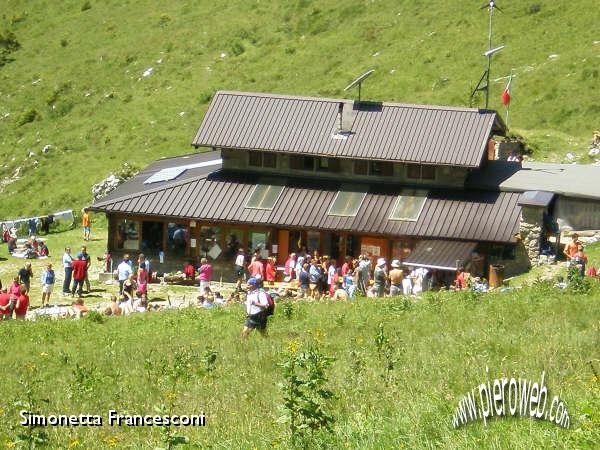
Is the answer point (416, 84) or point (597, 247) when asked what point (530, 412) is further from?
point (416, 84)

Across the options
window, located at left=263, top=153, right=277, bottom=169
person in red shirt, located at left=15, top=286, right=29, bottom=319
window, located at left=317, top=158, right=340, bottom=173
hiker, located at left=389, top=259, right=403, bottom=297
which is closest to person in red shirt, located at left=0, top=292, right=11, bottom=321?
person in red shirt, located at left=15, top=286, right=29, bottom=319

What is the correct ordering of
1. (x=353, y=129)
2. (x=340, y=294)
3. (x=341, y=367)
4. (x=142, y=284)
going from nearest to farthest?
(x=341, y=367)
(x=340, y=294)
(x=142, y=284)
(x=353, y=129)

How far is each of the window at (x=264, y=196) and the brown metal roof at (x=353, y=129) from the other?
1.54 m

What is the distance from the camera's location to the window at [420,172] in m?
41.3

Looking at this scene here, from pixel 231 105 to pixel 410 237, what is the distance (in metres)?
10.2

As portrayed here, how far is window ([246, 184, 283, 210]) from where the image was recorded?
40872 mm

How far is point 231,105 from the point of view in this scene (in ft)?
146

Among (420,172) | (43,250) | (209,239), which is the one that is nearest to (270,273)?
(209,239)

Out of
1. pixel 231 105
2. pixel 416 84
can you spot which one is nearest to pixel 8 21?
pixel 416 84

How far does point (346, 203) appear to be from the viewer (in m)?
40.6

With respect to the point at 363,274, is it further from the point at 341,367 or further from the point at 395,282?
the point at 341,367

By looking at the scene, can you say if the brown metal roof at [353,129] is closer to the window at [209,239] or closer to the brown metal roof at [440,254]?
the window at [209,239]

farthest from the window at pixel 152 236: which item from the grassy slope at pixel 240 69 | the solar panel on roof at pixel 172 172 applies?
the grassy slope at pixel 240 69

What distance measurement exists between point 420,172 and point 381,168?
1528mm
